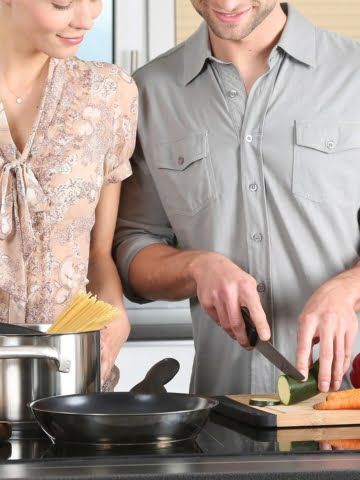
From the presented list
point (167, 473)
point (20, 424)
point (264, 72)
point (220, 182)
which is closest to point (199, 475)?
point (167, 473)

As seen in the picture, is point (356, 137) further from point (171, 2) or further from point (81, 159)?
point (171, 2)

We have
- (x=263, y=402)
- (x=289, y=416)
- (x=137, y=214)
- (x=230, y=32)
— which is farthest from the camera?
(x=137, y=214)

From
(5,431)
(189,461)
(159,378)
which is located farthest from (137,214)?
(189,461)

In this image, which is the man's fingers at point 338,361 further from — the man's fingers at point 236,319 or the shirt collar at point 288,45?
the shirt collar at point 288,45

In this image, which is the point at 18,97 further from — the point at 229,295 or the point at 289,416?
the point at 289,416

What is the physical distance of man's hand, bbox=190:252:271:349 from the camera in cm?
173

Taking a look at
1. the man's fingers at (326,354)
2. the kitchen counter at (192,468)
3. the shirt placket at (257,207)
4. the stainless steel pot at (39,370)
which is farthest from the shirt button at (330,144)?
the kitchen counter at (192,468)

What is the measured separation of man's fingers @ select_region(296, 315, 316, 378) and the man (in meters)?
0.27

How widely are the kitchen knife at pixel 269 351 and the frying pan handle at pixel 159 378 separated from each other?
0.15m

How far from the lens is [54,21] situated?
1.71 meters

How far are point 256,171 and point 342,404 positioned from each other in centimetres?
63

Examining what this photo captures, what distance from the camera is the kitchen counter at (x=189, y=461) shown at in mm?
1181

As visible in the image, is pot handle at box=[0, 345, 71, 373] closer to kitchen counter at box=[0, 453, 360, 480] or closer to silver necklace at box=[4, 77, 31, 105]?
kitchen counter at box=[0, 453, 360, 480]

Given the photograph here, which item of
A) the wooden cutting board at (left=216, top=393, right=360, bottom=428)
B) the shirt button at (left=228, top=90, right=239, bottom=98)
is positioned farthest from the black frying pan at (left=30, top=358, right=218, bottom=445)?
the shirt button at (left=228, top=90, right=239, bottom=98)
